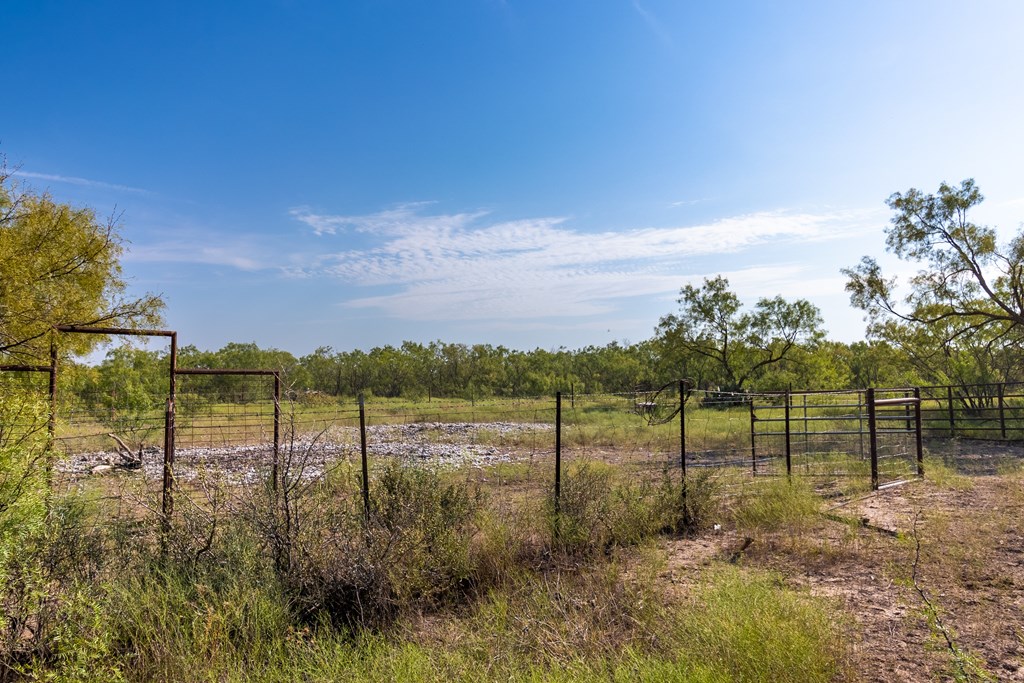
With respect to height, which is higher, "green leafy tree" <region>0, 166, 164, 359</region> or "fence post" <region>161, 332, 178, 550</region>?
"green leafy tree" <region>0, 166, 164, 359</region>

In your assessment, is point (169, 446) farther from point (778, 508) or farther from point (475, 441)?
point (475, 441)

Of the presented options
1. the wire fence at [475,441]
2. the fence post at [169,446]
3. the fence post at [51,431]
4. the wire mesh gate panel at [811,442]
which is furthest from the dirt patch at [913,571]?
the fence post at [51,431]

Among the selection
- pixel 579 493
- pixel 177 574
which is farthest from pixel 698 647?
pixel 177 574

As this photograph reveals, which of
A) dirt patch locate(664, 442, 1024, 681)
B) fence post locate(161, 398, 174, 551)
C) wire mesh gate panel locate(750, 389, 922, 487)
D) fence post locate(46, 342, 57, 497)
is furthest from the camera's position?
wire mesh gate panel locate(750, 389, 922, 487)

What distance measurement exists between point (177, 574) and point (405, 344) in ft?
175

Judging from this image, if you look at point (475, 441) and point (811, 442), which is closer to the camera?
point (811, 442)

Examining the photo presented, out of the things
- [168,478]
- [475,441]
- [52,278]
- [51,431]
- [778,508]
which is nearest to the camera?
[51,431]

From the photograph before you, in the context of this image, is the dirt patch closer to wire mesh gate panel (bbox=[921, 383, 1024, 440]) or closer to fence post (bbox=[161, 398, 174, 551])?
fence post (bbox=[161, 398, 174, 551])

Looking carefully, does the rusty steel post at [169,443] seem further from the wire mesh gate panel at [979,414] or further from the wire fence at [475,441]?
the wire mesh gate panel at [979,414]

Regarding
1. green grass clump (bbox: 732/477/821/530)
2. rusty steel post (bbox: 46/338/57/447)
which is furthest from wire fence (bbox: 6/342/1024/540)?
green grass clump (bbox: 732/477/821/530)

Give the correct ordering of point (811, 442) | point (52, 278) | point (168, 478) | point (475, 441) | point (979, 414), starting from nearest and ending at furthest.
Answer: point (168, 478)
point (52, 278)
point (811, 442)
point (475, 441)
point (979, 414)

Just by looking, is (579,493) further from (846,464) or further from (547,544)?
(846,464)

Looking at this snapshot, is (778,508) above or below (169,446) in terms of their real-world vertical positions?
below

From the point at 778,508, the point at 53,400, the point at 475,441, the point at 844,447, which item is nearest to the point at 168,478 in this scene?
the point at 53,400
